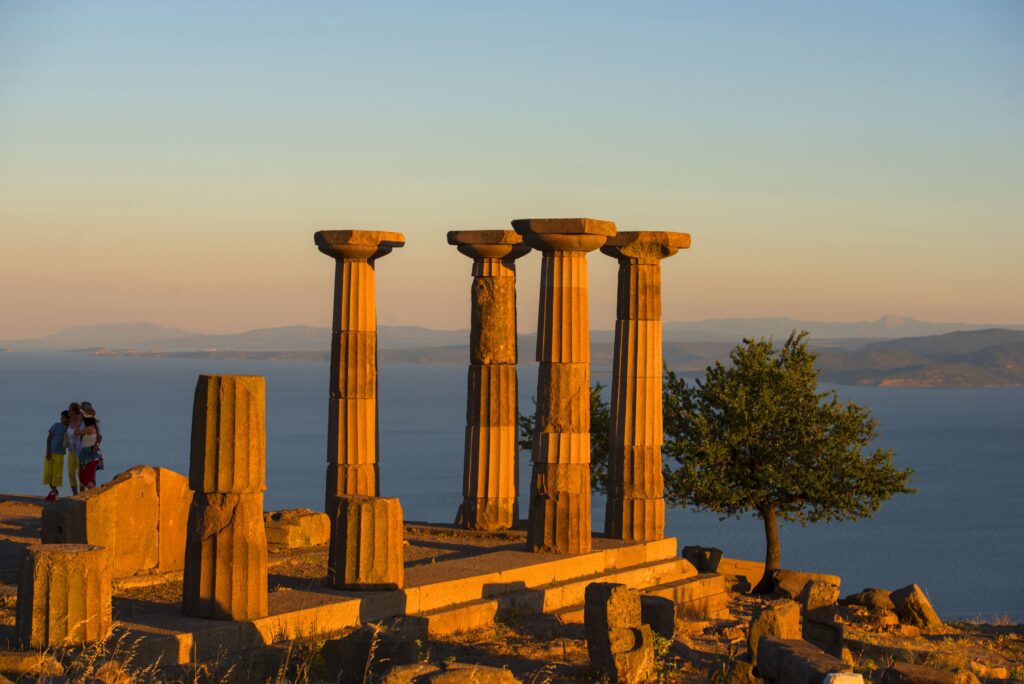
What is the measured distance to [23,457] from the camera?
146 meters

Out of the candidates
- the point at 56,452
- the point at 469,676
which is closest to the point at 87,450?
the point at 56,452

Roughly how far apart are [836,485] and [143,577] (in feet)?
68.1

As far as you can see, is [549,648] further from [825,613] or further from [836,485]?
[836,485]

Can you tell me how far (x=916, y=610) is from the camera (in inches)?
1096

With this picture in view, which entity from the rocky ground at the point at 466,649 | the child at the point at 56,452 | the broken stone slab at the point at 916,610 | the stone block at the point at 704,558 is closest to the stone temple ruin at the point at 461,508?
the rocky ground at the point at 466,649

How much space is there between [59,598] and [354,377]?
498 inches

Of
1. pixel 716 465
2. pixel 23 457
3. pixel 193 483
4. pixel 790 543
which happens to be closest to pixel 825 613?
pixel 193 483

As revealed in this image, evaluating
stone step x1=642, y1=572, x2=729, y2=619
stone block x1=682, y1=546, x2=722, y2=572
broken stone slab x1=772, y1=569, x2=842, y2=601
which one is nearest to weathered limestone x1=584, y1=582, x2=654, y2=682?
stone step x1=642, y1=572, x2=729, y2=619

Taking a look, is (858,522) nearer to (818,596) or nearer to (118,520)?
(818,596)

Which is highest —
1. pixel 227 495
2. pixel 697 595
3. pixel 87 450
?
pixel 227 495

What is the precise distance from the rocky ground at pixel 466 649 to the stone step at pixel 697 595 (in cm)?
44

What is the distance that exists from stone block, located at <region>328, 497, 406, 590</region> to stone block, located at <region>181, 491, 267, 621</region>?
2.32m

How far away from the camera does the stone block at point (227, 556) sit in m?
16.0

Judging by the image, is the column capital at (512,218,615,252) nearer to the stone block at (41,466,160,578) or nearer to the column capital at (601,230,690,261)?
the column capital at (601,230,690,261)
